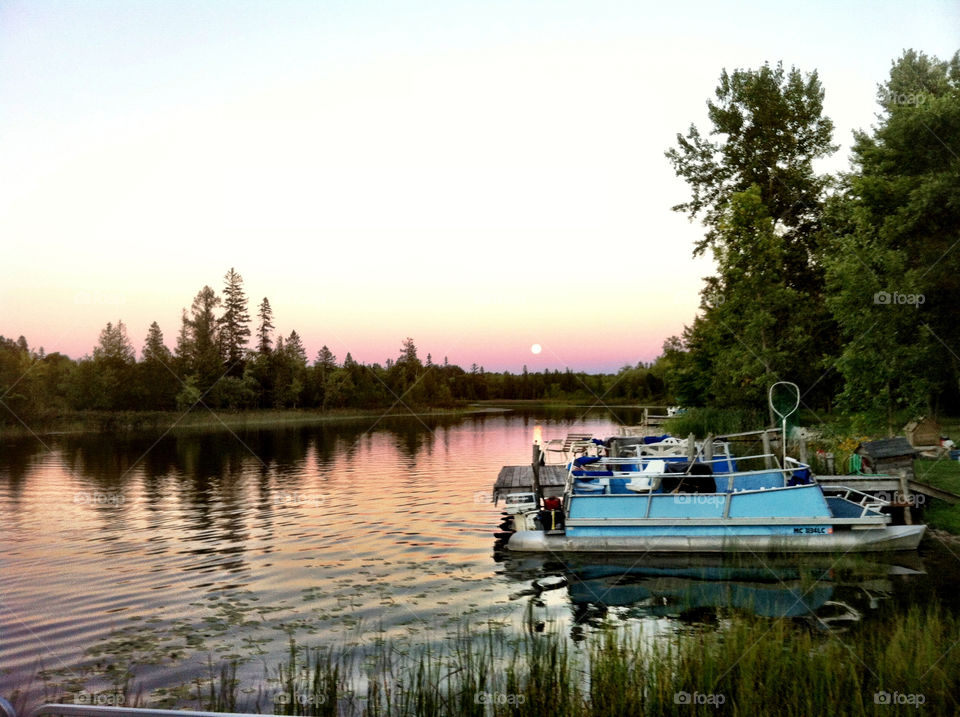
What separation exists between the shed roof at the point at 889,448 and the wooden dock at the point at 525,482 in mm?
8192

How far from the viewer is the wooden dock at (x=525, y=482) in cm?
2184

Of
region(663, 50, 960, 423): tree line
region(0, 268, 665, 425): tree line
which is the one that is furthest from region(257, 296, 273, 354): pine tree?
region(663, 50, 960, 423): tree line

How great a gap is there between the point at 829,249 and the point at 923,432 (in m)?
15.8

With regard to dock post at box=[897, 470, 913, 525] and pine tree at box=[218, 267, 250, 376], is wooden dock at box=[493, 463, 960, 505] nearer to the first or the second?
dock post at box=[897, 470, 913, 525]

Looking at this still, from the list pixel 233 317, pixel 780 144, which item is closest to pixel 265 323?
pixel 233 317

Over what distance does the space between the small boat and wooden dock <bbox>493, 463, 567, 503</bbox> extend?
10.7 feet

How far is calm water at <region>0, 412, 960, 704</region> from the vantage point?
1148 cm

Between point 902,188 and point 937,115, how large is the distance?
2.65m

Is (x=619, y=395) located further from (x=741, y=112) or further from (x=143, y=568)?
(x=143, y=568)

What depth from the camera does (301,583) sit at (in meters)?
15.4

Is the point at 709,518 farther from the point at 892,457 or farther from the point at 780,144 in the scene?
the point at 780,144

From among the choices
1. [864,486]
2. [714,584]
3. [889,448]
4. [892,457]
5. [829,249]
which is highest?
[829,249]

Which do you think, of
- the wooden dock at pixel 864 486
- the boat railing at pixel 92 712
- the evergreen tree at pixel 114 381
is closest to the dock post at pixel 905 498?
the wooden dock at pixel 864 486

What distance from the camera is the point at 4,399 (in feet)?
237
